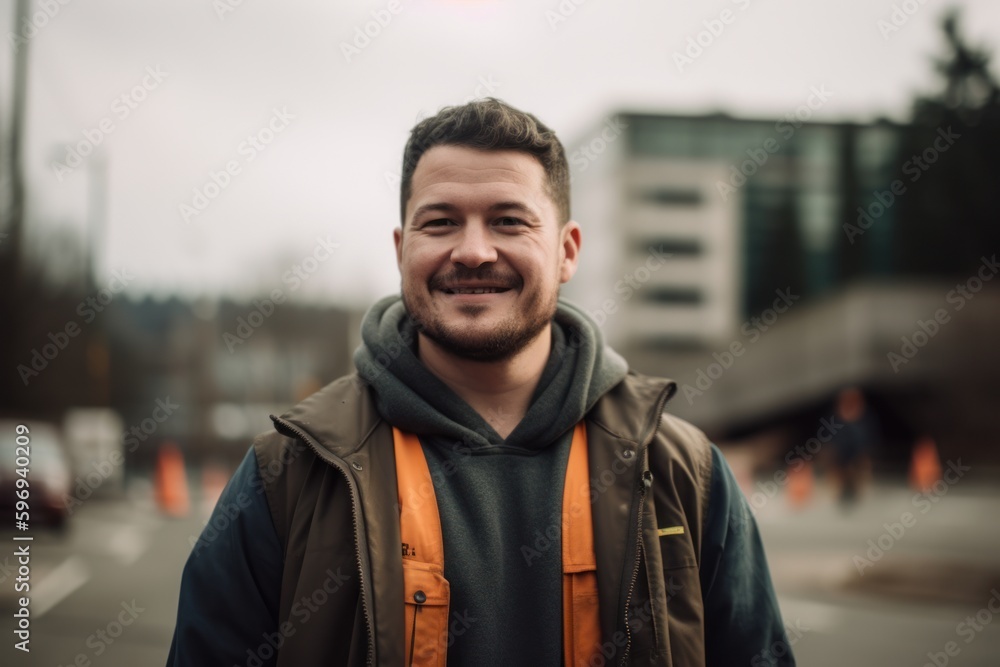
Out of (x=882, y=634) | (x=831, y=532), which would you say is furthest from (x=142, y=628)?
(x=831, y=532)

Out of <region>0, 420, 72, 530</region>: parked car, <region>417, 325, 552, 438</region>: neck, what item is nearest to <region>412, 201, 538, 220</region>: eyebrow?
<region>417, 325, 552, 438</region>: neck

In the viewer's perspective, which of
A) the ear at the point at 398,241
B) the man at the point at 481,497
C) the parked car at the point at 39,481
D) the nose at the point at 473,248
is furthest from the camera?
the parked car at the point at 39,481

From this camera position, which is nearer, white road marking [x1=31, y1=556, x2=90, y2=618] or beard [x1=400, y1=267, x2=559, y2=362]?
beard [x1=400, y1=267, x2=559, y2=362]

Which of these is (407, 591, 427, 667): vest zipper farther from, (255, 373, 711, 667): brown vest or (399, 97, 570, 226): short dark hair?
(399, 97, 570, 226): short dark hair

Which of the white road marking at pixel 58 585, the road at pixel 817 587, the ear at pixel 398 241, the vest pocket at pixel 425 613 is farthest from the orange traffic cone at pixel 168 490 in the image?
the vest pocket at pixel 425 613

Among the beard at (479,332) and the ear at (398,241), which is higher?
the ear at (398,241)

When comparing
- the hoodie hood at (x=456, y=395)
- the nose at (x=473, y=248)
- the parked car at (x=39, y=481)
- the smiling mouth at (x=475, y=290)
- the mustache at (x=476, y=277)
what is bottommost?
the parked car at (x=39, y=481)

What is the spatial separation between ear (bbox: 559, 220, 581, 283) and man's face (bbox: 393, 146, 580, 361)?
157mm

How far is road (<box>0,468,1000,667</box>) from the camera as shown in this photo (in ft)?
22.9

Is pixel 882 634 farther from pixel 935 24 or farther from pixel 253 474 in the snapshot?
pixel 935 24

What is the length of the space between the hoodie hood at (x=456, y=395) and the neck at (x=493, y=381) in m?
0.04

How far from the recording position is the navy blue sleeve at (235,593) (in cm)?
229

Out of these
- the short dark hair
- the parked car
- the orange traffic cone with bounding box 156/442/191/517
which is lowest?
the orange traffic cone with bounding box 156/442/191/517

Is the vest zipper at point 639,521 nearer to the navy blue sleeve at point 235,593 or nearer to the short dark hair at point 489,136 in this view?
the short dark hair at point 489,136
